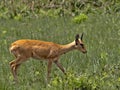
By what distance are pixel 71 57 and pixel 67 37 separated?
351cm

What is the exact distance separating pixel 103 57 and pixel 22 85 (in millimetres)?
2519

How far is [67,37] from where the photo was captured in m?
15.6

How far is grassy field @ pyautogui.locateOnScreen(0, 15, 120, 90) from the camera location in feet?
30.8

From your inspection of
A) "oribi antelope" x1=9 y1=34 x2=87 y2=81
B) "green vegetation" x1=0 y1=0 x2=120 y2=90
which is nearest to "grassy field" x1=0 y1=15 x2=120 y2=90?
"green vegetation" x1=0 y1=0 x2=120 y2=90

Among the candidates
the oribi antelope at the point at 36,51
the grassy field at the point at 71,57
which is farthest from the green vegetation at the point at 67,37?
the oribi antelope at the point at 36,51

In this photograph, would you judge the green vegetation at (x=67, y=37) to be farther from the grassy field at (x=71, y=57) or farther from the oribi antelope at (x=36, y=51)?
the oribi antelope at (x=36, y=51)

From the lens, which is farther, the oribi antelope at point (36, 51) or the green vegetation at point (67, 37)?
the oribi antelope at point (36, 51)

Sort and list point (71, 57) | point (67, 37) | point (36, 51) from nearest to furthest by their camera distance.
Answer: point (36, 51) → point (71, 57) → point (67, 37)

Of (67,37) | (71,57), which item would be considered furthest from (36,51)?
(67,37)

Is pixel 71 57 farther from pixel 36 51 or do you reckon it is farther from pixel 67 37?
pixel 67 37

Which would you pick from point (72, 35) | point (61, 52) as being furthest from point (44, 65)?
point (72, 35)

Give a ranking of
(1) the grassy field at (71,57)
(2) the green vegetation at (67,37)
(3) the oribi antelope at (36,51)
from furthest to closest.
A: (3) the oribi antelope at (36,51) → (2) the green vegetation at (67,37) → (1) the grassy field at (71,57)

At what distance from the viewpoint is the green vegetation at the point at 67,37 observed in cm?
964

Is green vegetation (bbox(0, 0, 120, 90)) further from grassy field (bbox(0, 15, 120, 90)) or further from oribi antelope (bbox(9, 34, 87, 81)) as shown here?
oribi antelope (bbox(9, 34, 87, 81))
